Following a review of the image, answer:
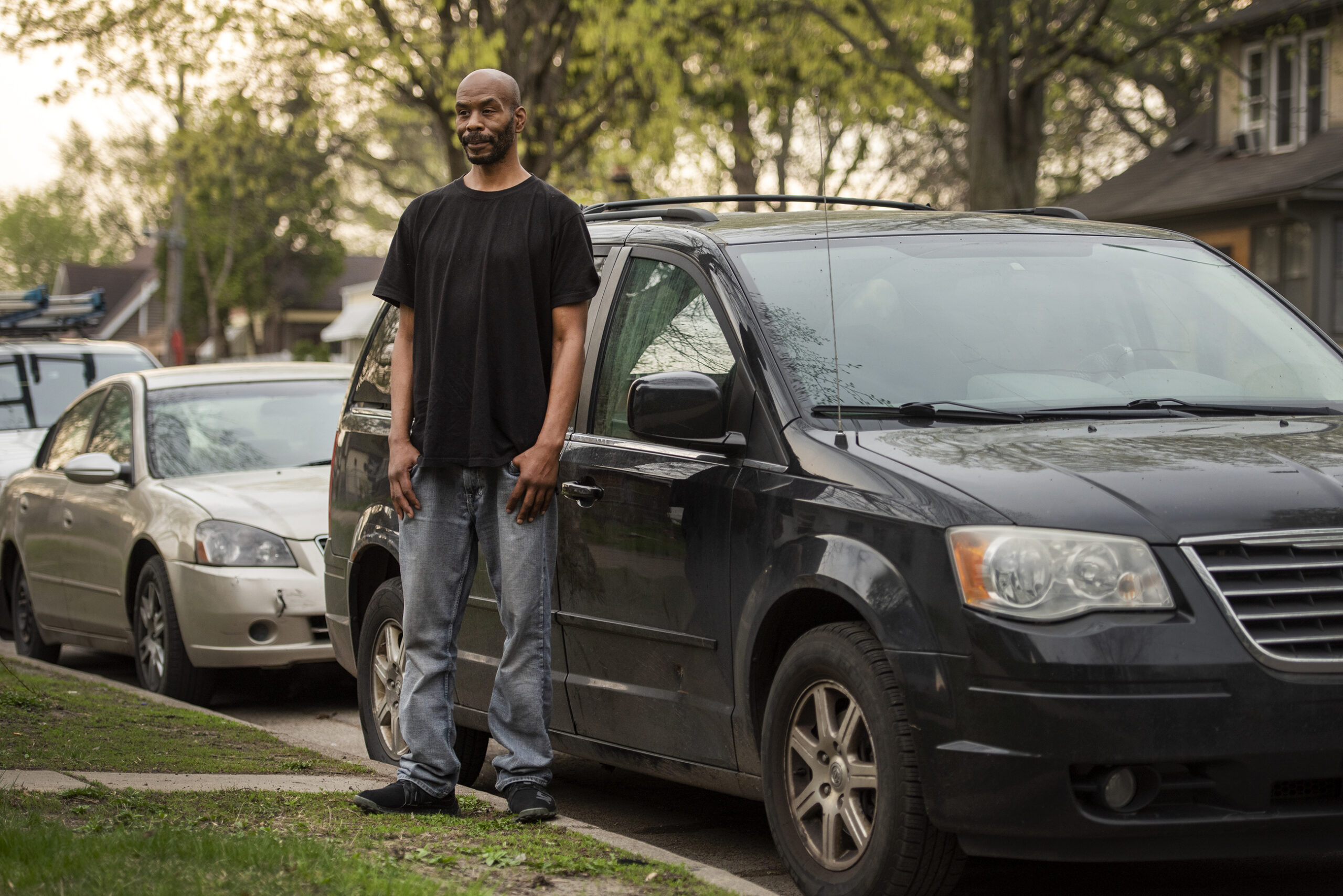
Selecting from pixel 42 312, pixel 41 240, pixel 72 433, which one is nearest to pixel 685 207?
pixel 72 433

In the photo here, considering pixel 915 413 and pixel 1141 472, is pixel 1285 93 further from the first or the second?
pixel 1141 472

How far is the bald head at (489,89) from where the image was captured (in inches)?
196

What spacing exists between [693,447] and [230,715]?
4.59m

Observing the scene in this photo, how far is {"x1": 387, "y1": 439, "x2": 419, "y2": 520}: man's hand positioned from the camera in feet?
16.5

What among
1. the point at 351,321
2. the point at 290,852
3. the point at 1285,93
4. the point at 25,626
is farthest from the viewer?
the point at 351,321

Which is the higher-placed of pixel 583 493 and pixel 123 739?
pixel 583 493

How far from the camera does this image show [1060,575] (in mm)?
3877

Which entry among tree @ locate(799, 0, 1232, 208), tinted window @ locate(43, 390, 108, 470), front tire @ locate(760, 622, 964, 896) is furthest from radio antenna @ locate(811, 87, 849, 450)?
tree @ locate(799, 0, 1232, 208)

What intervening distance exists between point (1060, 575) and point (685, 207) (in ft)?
7.84

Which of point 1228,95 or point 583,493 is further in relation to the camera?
point 1228,95

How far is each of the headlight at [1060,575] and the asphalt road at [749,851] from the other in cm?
80

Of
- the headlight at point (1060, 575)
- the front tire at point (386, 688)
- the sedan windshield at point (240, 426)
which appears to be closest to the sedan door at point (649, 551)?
the front tire at point (386, 688)

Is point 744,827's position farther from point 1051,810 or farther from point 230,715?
point 230,715

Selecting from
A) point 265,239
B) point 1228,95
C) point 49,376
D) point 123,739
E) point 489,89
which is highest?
point 1228,95
